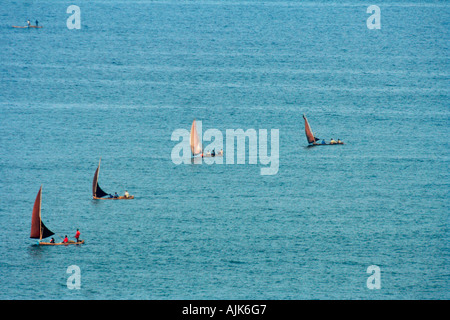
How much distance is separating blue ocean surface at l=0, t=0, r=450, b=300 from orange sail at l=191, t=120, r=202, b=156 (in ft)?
13.9

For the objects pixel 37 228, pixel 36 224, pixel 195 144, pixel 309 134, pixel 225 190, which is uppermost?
pixel 309 134

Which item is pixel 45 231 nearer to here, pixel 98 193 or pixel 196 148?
pixel 98 193

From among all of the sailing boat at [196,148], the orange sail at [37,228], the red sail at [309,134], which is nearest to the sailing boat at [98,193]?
the orange sail at [37,228]

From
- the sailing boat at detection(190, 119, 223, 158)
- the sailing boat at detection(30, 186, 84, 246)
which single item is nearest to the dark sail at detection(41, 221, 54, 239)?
the sailing boat at detection(30, 186, 84, 246)

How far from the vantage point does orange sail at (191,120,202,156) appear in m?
129

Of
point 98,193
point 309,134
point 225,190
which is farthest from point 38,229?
point 309,134

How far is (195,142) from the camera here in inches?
5113

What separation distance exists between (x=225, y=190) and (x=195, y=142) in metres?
15.5

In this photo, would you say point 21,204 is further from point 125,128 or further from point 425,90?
point 425,90

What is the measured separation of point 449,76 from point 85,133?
88.8m

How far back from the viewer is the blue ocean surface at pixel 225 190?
297 ft

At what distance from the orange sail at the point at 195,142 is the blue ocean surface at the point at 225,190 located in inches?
166
